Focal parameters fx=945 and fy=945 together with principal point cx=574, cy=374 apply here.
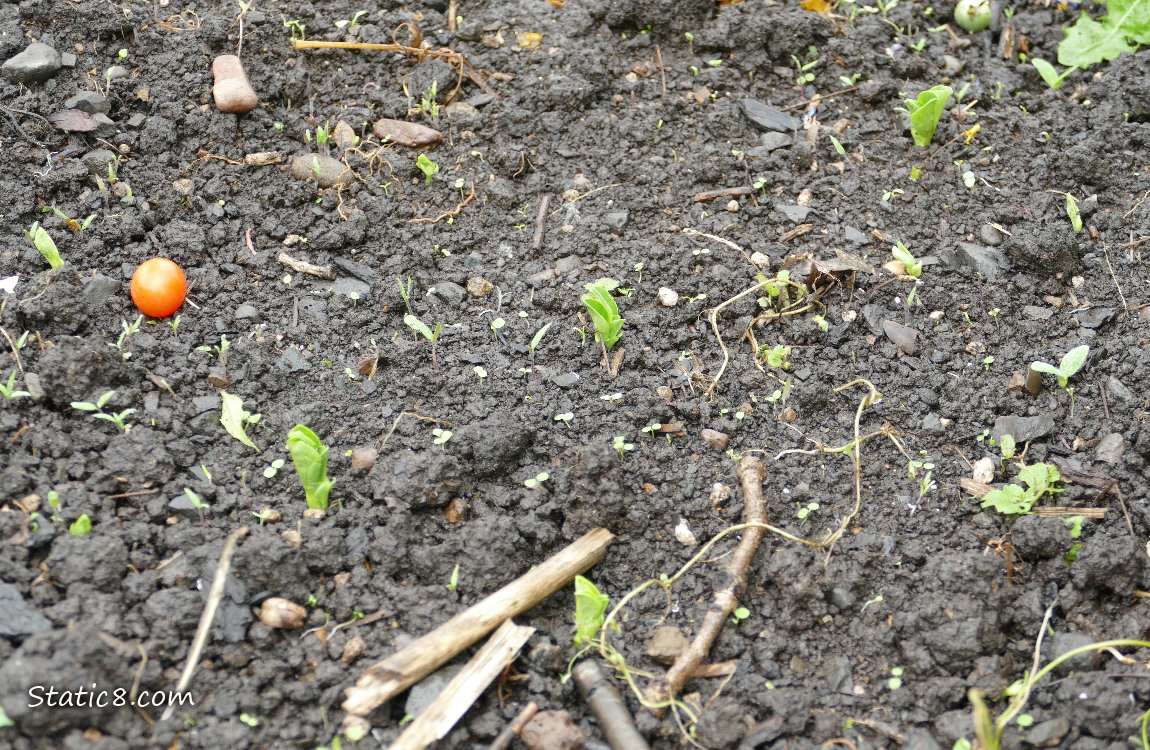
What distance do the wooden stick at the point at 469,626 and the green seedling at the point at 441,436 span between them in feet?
1.66

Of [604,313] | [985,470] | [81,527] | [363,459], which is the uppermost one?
[604,313]

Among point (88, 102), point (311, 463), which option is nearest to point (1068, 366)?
point (311, 463)

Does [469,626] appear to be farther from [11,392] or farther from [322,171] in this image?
[322,171]

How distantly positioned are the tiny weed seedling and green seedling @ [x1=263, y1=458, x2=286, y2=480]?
0.27 feet

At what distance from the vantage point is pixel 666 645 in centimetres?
259

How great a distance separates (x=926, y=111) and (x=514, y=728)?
9.18ft

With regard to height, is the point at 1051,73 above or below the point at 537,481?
above

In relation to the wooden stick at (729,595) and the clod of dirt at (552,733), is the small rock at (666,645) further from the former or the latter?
the clod of dirt at (552,733)

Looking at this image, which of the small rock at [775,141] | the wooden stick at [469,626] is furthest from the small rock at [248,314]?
the small rock at [775,141]

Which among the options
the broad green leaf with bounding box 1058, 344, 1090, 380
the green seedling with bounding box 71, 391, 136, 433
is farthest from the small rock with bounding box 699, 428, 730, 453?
the green seedling with bounding box 71, 391, 136, 433

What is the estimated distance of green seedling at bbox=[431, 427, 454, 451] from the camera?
294cm

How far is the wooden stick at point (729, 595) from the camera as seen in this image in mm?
2506

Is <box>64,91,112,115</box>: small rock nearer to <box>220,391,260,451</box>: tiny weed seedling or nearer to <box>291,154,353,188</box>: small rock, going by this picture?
<box>291,154,353,188</box>: small rock

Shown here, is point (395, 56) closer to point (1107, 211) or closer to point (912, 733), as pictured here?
point (1107, 211)
